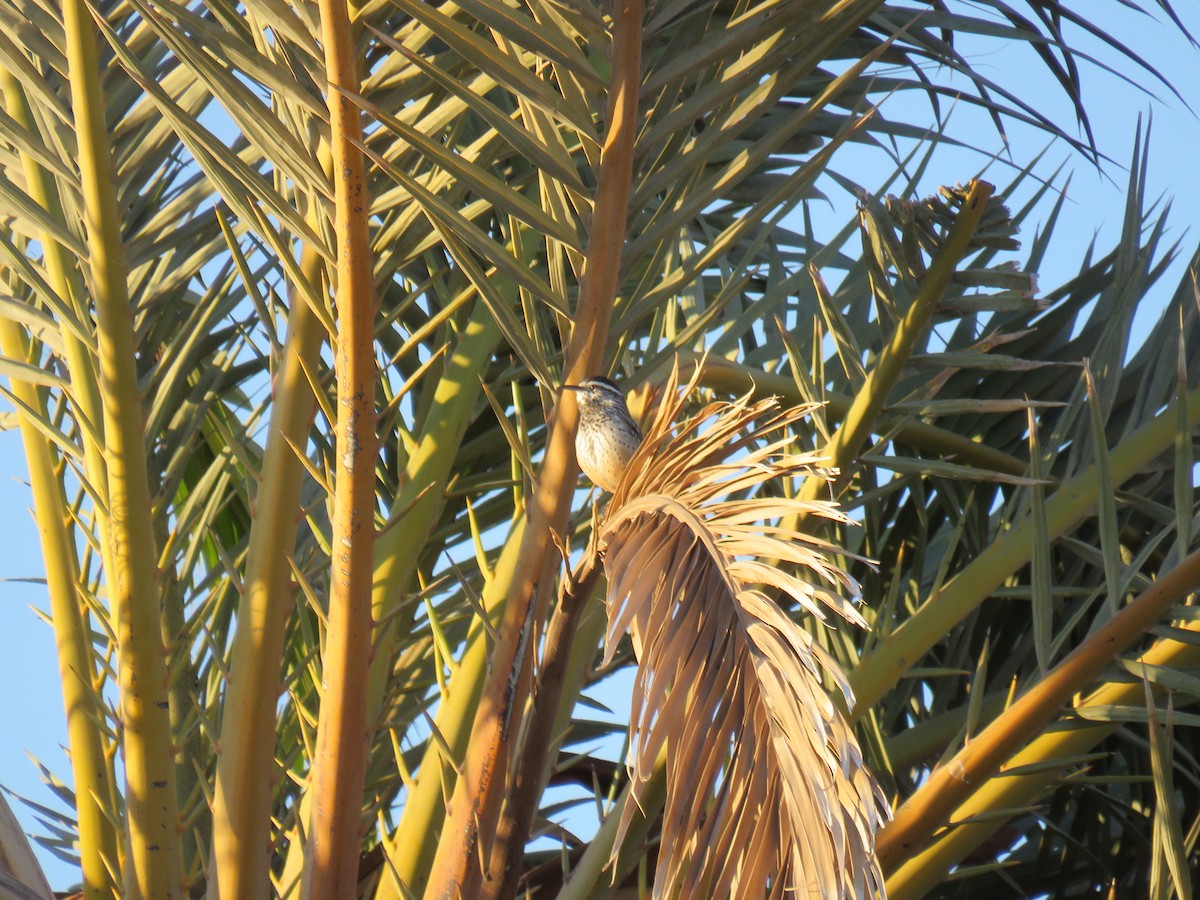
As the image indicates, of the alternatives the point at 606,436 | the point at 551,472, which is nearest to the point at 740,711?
the point at 551,472

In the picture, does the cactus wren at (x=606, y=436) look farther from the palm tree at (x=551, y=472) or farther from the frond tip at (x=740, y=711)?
the frond tip at (x=740, y=711)

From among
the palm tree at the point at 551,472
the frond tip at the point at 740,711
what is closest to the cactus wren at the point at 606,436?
the palm tree at the point at 551,472

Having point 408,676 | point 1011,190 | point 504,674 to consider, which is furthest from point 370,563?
A: point 1011,190

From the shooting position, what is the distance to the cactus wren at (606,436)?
2416 millimetres

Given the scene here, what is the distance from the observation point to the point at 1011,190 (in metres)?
2.75

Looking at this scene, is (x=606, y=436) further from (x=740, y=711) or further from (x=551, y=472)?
(x=740, y=711)

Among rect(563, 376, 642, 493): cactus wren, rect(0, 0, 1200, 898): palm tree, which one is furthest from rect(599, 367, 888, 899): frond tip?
rect(563, 376, 642, 493): cactus wren

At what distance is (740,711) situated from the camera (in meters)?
1.37

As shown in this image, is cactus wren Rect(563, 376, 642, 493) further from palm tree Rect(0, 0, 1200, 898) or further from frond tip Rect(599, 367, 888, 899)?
frond tip Rect(599, 367, 888, 899)

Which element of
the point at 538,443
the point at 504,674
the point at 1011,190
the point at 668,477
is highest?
the point at 1011,190

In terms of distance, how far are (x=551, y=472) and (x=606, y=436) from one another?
0.70 m

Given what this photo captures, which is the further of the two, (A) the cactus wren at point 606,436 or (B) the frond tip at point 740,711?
(A) the cactus wren at point 606,436

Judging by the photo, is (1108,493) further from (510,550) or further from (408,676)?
(408,676)

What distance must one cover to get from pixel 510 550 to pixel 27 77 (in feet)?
3.50
